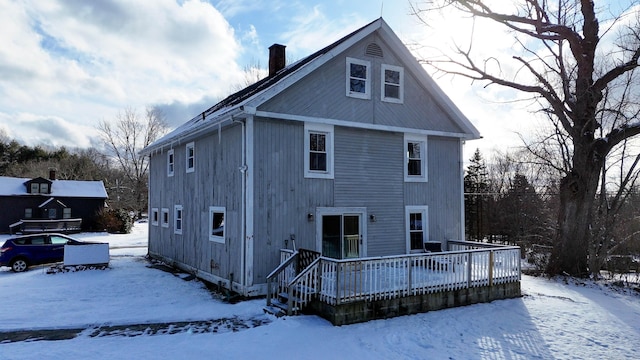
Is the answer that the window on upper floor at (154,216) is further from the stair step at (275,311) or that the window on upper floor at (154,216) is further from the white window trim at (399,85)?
the white window trim at (399,85)

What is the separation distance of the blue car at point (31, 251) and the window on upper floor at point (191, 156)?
5271 mm

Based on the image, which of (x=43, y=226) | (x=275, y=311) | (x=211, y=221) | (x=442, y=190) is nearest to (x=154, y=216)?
(x=211, y=221)

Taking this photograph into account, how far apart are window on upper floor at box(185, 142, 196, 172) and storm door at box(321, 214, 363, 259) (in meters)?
5.57

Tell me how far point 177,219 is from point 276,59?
25.0ft

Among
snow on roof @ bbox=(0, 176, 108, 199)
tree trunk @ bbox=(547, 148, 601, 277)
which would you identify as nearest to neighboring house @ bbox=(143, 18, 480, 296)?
tree trunk @ bbox=(547, 148, 601, 277)

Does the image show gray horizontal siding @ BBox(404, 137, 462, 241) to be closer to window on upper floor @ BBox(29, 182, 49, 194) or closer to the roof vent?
the roof vent

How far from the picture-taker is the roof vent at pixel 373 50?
12680 millimetres

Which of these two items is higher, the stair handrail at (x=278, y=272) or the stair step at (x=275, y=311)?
the stair handrail at (x=278, y=272)

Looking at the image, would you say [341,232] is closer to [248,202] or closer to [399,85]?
[248,202]

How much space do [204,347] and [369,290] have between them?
3635mm

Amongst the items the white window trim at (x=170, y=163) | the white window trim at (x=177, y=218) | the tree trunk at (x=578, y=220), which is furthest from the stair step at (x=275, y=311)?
the tree trunk at (x=578, y=220)

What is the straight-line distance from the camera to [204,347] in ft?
23.4

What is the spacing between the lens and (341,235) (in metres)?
12.0

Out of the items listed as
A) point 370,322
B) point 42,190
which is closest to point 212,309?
point 370,322
